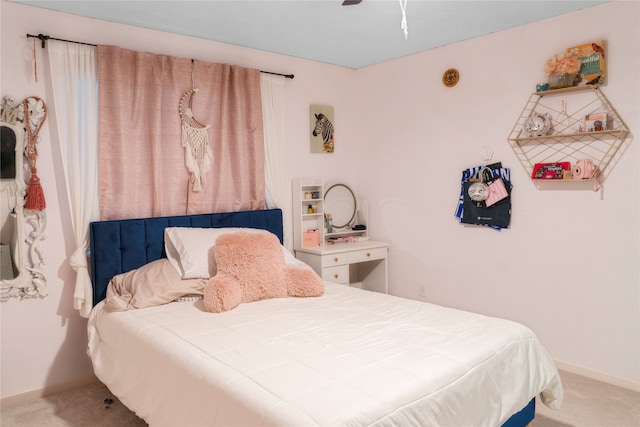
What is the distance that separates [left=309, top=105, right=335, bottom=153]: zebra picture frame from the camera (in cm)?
435

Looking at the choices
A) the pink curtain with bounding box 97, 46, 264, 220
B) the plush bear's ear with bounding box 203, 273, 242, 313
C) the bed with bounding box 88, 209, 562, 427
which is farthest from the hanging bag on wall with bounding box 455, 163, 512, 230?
the plush bear's ear with bounding box 203, 273, 242, 313

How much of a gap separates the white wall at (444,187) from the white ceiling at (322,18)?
14 centimetres

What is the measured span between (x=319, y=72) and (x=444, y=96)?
1.21m

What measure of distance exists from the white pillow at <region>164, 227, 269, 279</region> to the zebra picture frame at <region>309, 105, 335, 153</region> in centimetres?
145

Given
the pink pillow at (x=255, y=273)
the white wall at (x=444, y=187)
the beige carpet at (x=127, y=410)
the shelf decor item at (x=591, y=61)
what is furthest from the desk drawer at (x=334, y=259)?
the shelf decor item at (x=591, y=61)

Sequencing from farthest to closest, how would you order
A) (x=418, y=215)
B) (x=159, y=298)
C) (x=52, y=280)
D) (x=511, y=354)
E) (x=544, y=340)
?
(x=418, y=215)
(x=544, y=340)
(x=52, y=280)
(x=159, y=298)
(x=511, y=354)

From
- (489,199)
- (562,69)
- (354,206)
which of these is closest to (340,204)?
(354,206)

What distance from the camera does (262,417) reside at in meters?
1.53

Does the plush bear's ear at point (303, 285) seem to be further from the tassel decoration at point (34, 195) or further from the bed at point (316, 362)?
the tassel decoration at point (34, 195)

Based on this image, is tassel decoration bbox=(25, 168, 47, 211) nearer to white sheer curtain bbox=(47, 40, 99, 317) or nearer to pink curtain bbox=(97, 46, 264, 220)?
white sheer curtain bbox=(47, 40, 99, 317)

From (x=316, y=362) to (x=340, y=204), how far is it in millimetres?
2818

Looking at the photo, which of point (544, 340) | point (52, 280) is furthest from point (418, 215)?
point (52, 280)

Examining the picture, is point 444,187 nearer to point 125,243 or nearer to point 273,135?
point 273,135

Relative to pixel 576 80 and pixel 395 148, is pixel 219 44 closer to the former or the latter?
pixel 395 148
